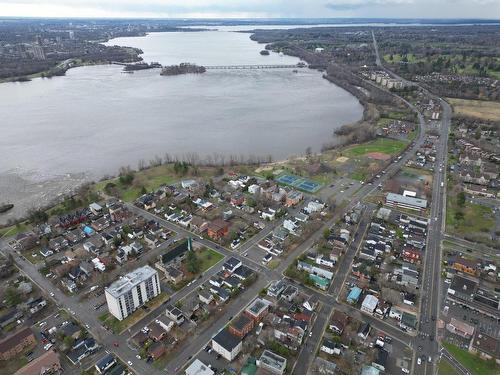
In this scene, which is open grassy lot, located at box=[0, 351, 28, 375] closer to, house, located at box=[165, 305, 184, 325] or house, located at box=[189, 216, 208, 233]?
house, located at box=[165, 305, 184, 325]

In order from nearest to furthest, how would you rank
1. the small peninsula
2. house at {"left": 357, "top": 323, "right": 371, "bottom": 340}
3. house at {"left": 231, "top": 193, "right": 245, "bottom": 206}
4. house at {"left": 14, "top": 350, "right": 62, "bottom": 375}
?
house at {"left": 14, "top": 350, "right": 62, "bottom": 375}, house at {"left": 357, "top": 323, "right": 371, "bottom": 340}, house at {"left": 231, "top": 193, "right": 245, "bottom": 206}, the small peninsula

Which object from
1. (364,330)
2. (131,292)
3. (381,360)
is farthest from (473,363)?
(131,292)

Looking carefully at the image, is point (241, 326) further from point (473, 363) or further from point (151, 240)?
point (473, 363)

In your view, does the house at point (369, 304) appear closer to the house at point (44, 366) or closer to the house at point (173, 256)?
the house at point (173, 256)

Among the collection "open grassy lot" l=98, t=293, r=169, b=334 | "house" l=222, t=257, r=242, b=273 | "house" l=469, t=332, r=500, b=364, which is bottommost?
"open grassy lot" l=98, t=293, r=169, b=334

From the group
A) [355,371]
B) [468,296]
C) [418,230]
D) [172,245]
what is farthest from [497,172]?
[172,245]

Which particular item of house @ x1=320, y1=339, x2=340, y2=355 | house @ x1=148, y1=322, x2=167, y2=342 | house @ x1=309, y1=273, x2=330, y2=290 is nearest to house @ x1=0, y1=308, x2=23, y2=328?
house @ x1=148, y1=322, x2=167, y2=342
